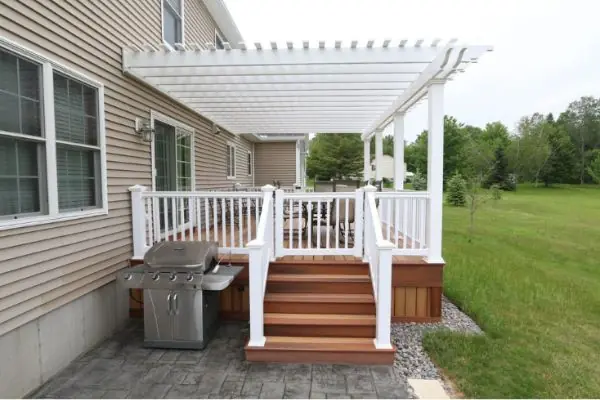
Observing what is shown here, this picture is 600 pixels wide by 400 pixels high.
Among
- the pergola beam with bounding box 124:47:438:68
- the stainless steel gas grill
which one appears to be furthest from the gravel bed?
the pergola beam with bounding box 124:47:438:68

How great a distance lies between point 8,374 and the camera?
108 inches

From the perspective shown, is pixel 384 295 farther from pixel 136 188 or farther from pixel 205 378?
pixel 136 188

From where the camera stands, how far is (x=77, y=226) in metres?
3.59

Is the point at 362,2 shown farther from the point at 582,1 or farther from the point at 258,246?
the point at 258,246

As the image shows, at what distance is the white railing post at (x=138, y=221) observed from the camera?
460 centimetres

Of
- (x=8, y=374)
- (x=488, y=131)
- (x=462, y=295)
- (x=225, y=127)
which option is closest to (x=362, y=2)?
(x=225, y=127)

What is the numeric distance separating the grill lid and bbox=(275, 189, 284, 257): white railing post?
35.2 inches

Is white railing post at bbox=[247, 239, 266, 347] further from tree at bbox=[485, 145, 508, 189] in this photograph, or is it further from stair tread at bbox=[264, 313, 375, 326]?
tree at bbox=[485, 145, 508, 189]

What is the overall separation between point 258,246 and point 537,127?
5173cm

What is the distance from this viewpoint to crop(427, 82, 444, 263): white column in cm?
439

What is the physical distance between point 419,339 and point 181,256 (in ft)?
8.96

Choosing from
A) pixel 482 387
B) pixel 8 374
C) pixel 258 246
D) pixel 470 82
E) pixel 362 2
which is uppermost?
pixel 470 82

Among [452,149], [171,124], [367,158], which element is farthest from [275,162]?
[452,149]

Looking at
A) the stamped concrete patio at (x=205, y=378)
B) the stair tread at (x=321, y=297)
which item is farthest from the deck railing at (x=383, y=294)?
the stair tread at (x=321, y=297)
